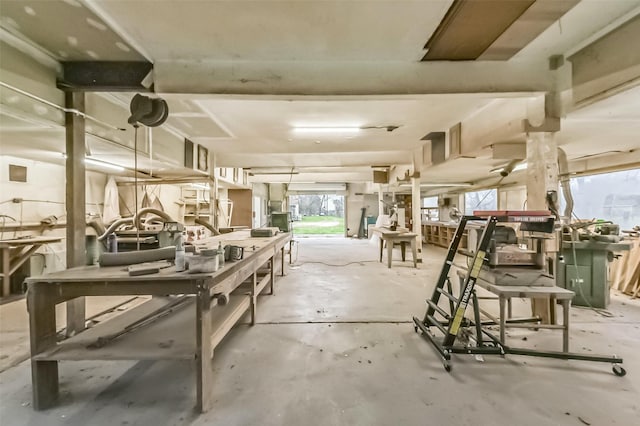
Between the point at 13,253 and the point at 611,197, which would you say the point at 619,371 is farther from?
the point at 13,253

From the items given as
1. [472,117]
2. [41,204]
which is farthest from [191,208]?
[472,117]

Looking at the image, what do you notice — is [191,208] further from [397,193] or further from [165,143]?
[397,193]

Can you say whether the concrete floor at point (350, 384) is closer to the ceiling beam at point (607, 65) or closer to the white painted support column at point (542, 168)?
the white painted support column at point (542, 168)

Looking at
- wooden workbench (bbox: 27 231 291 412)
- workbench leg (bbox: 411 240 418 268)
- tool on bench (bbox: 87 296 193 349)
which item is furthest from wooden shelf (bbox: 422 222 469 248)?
wooden workbench (bbox: 27 231 291 412)

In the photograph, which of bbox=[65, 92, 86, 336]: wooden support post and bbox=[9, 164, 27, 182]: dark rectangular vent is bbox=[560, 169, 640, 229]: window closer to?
bbox=[65, 92, 86, 336]: wooden support post

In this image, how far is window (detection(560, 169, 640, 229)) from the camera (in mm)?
5094

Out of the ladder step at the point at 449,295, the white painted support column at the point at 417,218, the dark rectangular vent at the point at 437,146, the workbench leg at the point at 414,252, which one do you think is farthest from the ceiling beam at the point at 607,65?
the white painted support column at the point at 417,218

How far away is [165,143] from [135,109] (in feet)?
5.43

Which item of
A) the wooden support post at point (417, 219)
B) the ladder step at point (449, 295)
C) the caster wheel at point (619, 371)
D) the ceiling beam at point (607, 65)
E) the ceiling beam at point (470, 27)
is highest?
the ceiling beam at point (470, 27)

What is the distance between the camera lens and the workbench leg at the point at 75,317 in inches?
96.7

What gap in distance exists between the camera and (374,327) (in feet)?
9.04

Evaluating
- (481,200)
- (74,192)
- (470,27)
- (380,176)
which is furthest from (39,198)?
(481,200)

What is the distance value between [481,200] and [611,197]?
4401 millimetres

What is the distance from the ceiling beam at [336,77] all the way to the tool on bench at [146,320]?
6.32ft
